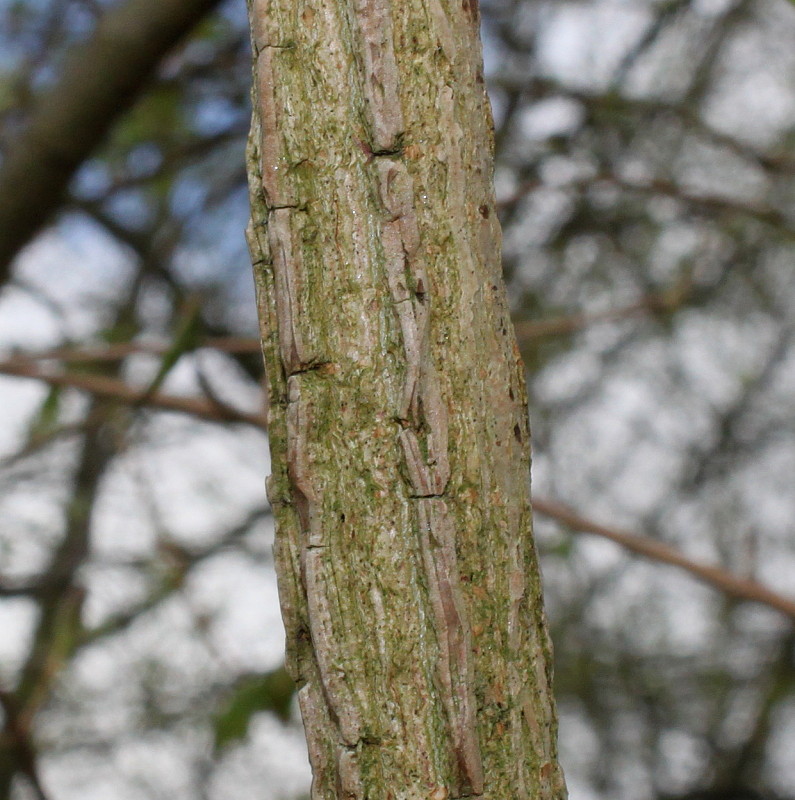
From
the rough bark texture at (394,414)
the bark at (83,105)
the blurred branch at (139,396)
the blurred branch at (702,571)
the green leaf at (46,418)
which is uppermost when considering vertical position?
the bark at (83,105)

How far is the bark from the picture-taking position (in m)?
1.22

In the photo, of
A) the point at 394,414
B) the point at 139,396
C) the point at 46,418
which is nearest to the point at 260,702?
the point at 139,396

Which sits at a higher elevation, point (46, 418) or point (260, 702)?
point (46, 418)

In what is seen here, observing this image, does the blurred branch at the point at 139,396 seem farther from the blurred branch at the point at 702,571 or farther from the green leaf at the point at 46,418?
the blurred branch at the point at 702,571

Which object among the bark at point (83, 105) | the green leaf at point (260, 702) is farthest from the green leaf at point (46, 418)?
the green leaf at point (260, 702)

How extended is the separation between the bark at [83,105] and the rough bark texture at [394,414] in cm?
89

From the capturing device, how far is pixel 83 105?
1262mm

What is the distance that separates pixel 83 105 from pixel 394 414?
103 centimetres

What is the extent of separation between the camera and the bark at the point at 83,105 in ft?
3.99

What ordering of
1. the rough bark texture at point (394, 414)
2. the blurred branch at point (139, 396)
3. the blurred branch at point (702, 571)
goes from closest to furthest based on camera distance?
the rough bark texture at point (394, 414) → the blurred branch at point (702, 571) → the blurred branch at point (139, 396)

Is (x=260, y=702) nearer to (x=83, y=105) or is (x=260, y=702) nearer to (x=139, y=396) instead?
(x=139, y=396)

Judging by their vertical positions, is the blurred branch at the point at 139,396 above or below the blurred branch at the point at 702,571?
above

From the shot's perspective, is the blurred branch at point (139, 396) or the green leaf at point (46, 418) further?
the green leaf at point (46, 418)

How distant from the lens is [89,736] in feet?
6.82
